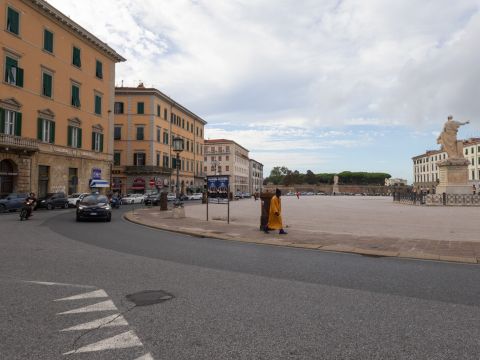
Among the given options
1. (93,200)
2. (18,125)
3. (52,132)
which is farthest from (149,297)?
(52,132)

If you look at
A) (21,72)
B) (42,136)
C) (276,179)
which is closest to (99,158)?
(42,136)

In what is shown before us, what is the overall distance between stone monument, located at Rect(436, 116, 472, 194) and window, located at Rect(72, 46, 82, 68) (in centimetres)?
3780

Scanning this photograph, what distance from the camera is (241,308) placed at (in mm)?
4949

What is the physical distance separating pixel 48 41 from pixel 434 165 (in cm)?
11677

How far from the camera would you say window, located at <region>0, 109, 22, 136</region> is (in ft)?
94.4

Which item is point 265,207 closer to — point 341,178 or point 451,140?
point 451,140

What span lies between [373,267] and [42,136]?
32.7 metres

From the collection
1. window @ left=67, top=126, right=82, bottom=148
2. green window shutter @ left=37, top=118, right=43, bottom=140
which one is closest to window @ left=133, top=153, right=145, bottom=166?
window @ left=67, top=126, right=82, bottom=148

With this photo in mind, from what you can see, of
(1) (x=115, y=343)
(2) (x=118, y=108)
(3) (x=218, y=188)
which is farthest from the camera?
(2) (x=118, y=108)

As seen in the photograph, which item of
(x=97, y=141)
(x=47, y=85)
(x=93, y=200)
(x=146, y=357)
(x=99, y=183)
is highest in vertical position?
(x=47, y=85)

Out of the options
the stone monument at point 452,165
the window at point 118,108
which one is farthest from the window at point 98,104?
the stone monument at point 452,165

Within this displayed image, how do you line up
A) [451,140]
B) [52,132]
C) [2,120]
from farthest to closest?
[451,140] < [52,132] < [2,120]

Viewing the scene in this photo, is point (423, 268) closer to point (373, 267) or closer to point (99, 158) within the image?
point (373, 267)

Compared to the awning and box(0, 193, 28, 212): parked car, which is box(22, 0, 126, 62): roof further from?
box(0, 193, 28, 212): parked car
